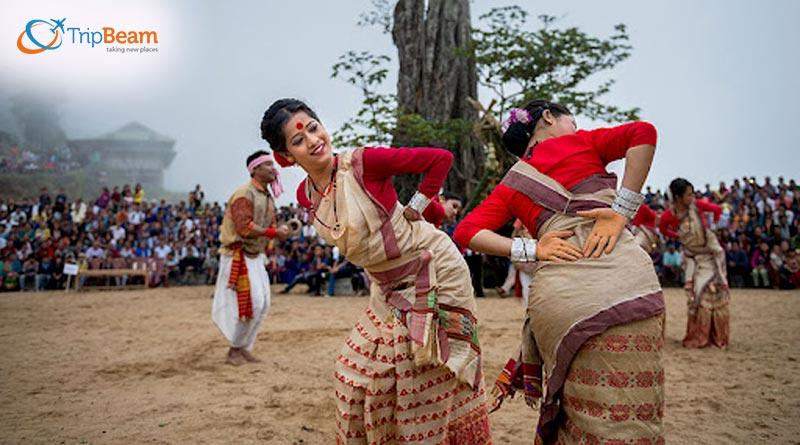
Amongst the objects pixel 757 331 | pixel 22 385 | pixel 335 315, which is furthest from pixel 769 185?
pixel 22 385

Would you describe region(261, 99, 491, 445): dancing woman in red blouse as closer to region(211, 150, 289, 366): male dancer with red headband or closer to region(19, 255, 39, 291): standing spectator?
region(211, 150, 289, 366): male dancer with red headband

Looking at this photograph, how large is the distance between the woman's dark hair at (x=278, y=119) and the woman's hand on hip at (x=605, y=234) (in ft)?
5.22

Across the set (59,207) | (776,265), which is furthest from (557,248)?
(59,207)

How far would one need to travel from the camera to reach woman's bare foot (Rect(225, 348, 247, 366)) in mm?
6081

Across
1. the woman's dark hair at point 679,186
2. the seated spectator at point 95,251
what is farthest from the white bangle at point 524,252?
the seated spectator at point 95,251

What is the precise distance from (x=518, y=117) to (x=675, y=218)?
208 inches

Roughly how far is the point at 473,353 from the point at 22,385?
486 centimetres

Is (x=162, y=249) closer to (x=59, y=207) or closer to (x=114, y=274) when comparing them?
(x=114, y=274)

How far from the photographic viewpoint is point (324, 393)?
4.90 meters

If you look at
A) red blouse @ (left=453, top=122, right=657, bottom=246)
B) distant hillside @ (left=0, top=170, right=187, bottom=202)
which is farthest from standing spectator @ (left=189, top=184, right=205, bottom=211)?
red blouse @ (left=453, top=122, right=657, bottom=246)

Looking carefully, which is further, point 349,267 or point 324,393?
point 349,267

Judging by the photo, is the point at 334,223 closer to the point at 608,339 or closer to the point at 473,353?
the point at 473,353

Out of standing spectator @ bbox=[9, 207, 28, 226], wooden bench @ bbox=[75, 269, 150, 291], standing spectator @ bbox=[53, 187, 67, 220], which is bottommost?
wooden bench @ bbox=[75, 269, 150, 291]

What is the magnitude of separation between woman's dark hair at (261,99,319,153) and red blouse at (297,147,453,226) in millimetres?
454
